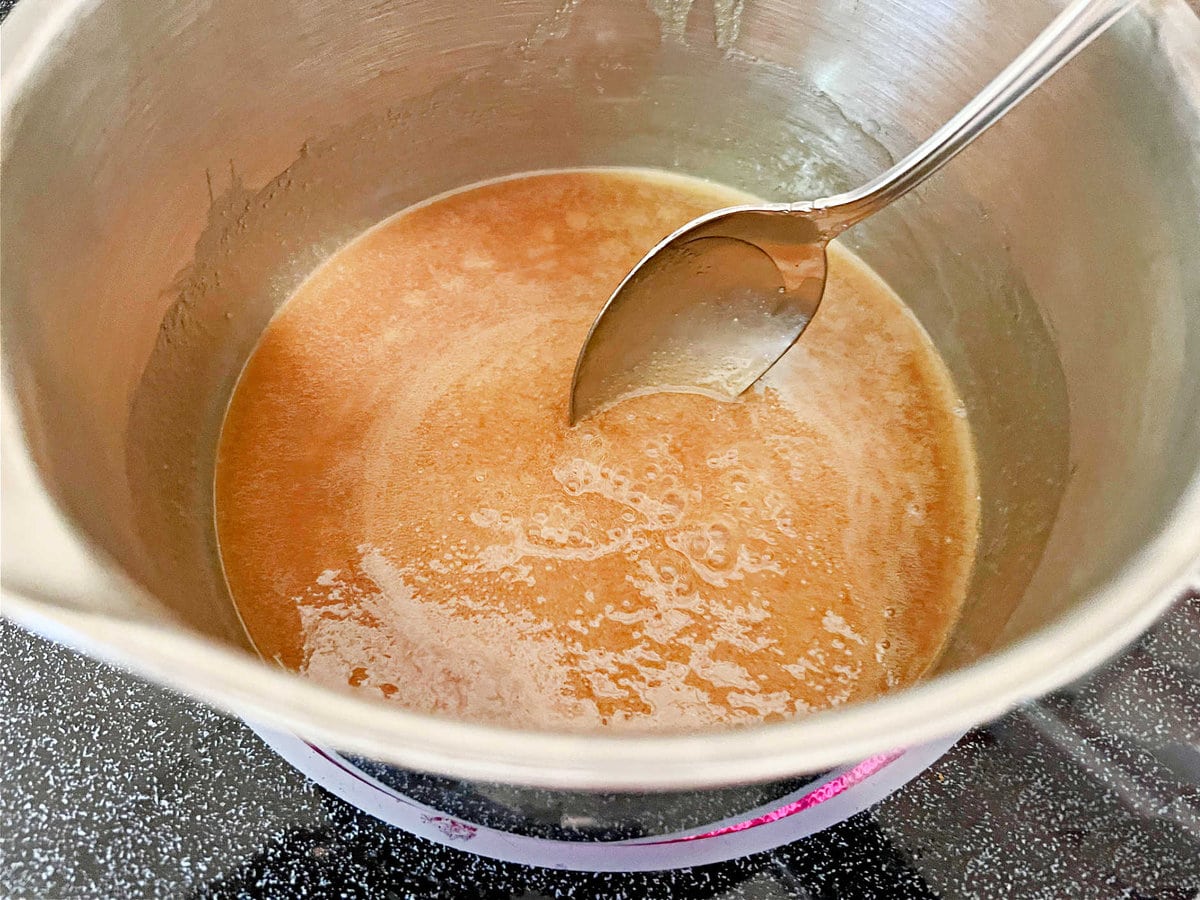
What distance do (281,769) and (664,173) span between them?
2.89 feet

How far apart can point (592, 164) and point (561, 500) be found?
528mm

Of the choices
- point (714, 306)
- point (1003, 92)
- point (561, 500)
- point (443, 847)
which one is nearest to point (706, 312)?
point (714, 306)

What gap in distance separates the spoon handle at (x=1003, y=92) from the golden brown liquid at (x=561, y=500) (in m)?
0.28

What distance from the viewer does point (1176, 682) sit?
79 centimetres

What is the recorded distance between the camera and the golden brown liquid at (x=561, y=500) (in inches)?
34.0

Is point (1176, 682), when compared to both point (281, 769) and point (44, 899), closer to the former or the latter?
point (281, 769)

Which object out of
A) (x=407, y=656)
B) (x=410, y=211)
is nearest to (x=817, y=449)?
(x=407, y=656)

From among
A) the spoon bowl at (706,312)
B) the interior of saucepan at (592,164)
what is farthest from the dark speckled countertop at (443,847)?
the spoon bowl at (706,312)

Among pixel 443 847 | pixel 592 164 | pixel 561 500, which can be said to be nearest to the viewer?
pixel 443 847

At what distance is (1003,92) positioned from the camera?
0.75 meters

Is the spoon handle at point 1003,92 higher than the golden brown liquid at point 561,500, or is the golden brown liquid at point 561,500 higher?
the spoon handle at point 1003,92

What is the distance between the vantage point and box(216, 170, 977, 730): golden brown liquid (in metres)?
0.86

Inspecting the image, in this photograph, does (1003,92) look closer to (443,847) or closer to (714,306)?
(714,306)

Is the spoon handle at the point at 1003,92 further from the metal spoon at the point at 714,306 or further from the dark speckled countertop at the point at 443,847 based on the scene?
the dark speckled countertop at the point at 443,847
